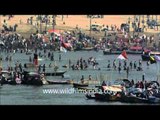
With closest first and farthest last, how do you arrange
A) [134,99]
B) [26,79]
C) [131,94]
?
1. [131,94]
2. [134,99]
3. [26,79]

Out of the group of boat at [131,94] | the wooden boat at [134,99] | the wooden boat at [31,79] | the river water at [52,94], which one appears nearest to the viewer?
the group of boat at [131,94]

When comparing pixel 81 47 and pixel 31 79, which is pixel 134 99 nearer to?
pixel 81 47

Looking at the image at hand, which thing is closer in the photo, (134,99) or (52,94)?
(52,94)

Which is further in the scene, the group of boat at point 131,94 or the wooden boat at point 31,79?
the wooden boat at point 31,79

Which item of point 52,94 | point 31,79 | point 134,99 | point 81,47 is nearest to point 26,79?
point 31,79

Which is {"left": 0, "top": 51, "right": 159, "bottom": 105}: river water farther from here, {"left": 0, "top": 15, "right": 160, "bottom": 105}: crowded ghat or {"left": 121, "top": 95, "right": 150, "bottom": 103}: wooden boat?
{"left": 121, "top": 95, "right": 150, "bottom": 103}: wooden boat

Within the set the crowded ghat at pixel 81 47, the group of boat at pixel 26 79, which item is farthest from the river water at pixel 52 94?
the group of boat at pixel 26 79

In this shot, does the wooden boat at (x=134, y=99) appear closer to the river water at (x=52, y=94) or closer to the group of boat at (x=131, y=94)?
the group of boat at (x=131, y=94)

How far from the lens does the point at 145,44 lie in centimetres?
1051

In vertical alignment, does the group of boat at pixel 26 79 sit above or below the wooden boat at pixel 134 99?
above

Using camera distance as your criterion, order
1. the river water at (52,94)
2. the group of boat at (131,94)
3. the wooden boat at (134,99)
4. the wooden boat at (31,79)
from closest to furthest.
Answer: the group of boat at (131,94) < the wooden boat at (134,99) < the river water at (52,94) < the wooden boat at (31,79)
